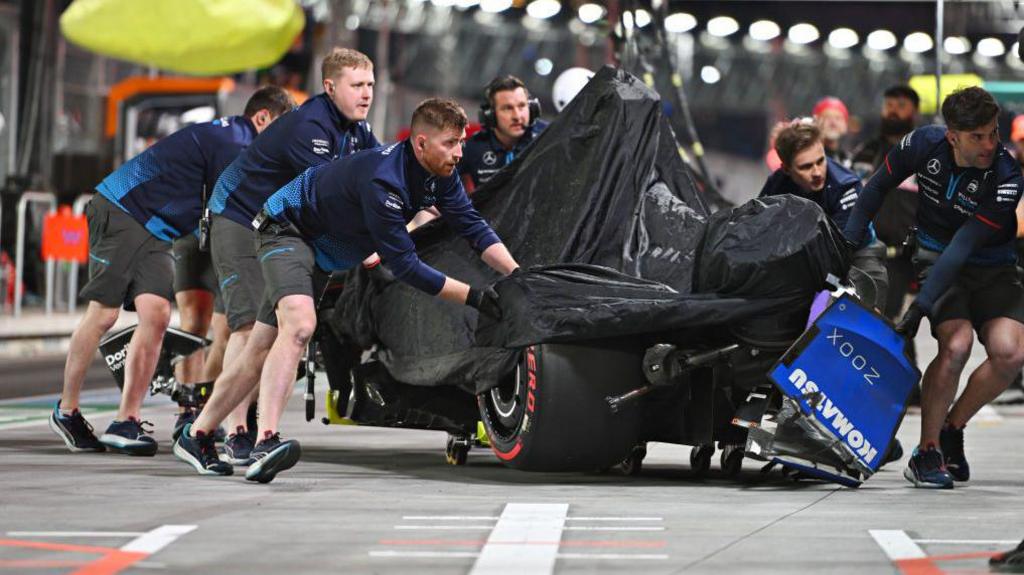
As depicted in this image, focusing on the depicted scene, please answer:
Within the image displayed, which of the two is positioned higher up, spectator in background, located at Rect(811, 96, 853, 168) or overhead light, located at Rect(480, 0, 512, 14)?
overhead light, located at Rect(480, 0, 512, 14)

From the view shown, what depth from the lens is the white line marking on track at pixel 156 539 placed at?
19.3ft

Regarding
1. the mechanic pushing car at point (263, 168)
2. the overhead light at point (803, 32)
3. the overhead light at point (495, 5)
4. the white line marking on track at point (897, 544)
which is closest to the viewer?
the white line marking on track at point (897, 544)

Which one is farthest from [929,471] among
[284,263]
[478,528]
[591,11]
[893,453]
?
[591,11]

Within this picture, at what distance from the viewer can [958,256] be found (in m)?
8.18

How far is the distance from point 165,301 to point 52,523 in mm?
3156

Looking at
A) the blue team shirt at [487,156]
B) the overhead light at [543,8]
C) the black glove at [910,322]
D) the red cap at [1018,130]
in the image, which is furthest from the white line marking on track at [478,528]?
the overhead light at [543,8]

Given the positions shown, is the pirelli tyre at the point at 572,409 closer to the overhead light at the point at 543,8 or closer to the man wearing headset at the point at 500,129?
the man wearing headset at the point at 500,129

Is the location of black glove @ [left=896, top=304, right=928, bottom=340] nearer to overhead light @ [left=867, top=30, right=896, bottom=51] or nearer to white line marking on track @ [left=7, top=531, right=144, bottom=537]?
white line marking on track @ [left=7, top=531, right=144, bottom=537]

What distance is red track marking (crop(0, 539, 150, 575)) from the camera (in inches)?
215

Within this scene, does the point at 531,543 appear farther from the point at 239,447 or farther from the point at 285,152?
the point at 285,152

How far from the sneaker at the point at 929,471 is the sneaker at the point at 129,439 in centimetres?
359

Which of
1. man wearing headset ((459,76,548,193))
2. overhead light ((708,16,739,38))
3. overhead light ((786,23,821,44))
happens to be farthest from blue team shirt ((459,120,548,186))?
overhead light ((708,16,739,38))

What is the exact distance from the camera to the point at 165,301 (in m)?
9.59

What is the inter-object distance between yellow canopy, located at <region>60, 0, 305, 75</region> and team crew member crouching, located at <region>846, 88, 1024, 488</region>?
8954mm
